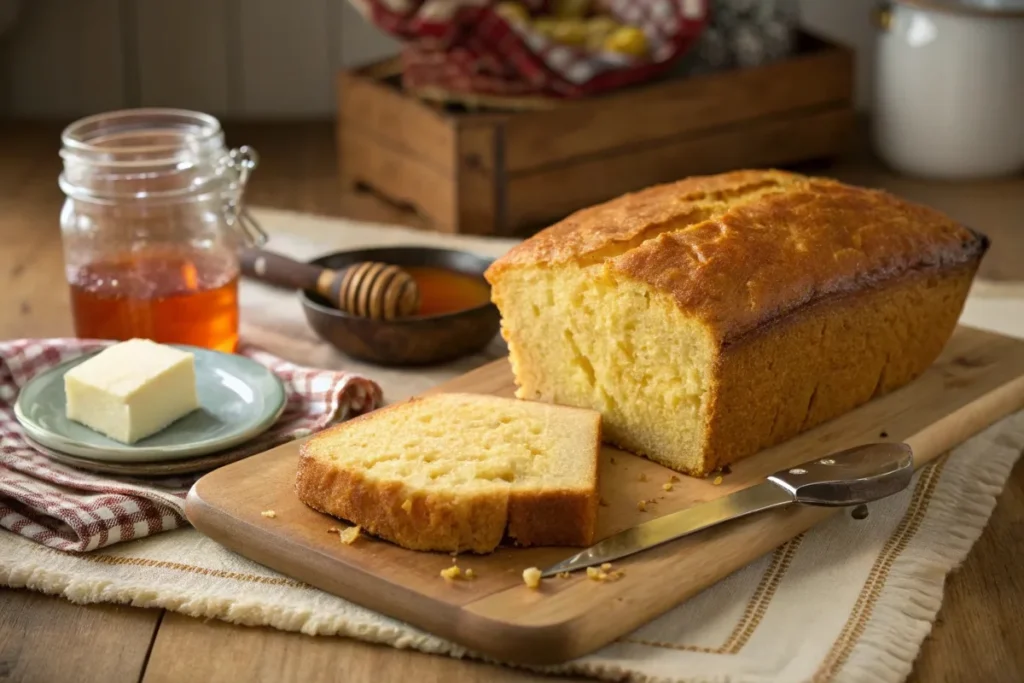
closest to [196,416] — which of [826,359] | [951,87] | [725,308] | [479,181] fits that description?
[725,308]

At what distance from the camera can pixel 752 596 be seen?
1915 millimetres

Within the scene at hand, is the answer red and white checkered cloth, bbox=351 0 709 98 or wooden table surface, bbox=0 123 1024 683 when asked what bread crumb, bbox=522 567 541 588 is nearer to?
wooden table surface, bbox=0 123 1024 683

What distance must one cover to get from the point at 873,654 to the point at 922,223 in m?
0.95

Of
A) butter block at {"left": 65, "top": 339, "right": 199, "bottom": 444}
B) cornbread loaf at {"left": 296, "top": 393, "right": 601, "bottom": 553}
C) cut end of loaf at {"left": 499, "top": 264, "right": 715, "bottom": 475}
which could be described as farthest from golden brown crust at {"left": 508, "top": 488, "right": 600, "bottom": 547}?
butter block at {"left": 65, "top": 339, "right": 199, "bottom": 444}

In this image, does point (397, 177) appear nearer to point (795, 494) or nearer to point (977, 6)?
point (977, 6)

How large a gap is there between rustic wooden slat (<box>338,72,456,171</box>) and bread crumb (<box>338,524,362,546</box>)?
175 centimetres

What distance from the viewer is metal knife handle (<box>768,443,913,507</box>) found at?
199cm

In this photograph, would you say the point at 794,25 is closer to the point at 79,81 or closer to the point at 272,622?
the point at 79,81

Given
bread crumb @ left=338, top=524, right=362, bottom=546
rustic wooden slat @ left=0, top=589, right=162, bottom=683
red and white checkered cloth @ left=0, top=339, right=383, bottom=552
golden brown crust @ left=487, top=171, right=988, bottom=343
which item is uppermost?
golden brown crust @ left=487, top=171, right=988, bottom=343

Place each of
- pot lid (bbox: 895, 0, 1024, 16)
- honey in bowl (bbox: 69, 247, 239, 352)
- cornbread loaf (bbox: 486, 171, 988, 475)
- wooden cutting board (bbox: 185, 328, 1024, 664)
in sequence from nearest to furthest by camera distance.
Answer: wooden cutting board (bbox: 185, 328, 1024, 664)
cornbread loaf (bbox: 486, 171, 988, 475)
honey in bowl (bbox: 69, 247, 239, 352)
pot lid (bbox: 895, 0, 1024, 16)

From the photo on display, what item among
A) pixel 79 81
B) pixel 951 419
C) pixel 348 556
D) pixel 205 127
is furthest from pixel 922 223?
pixel 79 81

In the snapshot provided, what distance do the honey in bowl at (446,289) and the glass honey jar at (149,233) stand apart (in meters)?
0.39

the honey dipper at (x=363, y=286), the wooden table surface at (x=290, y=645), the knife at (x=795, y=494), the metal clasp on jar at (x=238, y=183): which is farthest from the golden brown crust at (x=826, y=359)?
the metal clasp on jar at (x=238, y=183)

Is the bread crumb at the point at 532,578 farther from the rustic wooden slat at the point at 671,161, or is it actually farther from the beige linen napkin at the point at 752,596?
the rustic wooden slat at the point at 671,161
